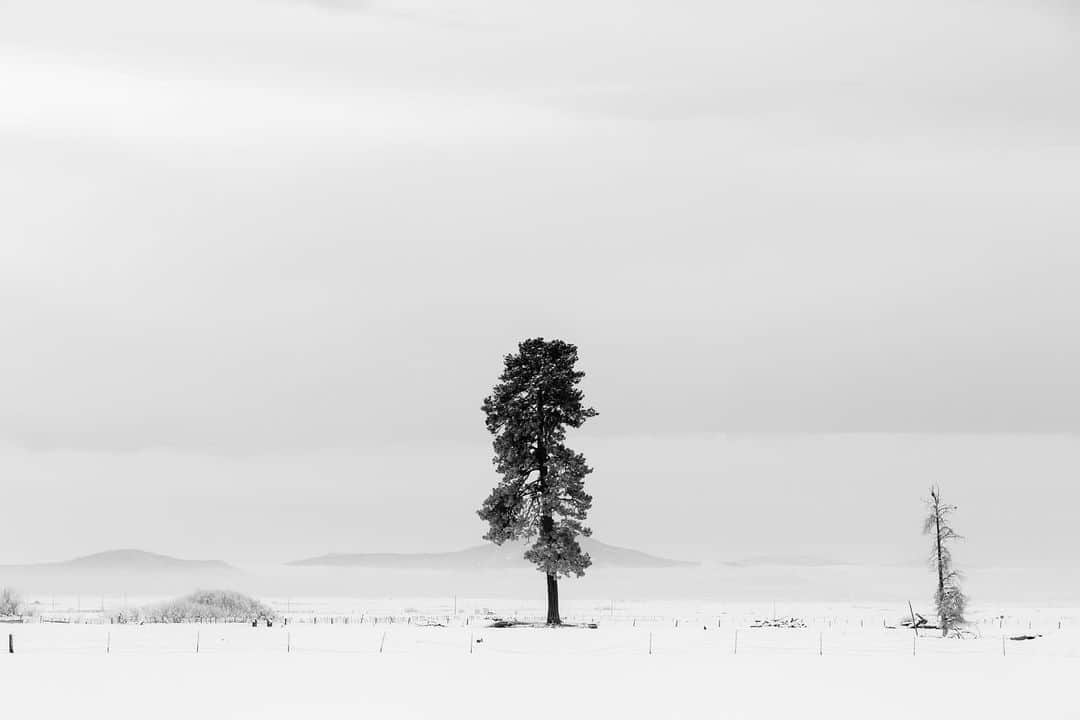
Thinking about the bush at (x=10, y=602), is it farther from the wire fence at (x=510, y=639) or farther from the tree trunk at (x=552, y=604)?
the tree trunk at (x=552, y=604)

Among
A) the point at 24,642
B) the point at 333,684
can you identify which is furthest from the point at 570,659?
the point at 24,642

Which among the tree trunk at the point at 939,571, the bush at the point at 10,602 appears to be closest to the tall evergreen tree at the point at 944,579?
the tree trunk at the point at 939,571

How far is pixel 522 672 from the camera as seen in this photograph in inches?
1994

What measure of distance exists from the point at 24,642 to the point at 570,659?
2454 centimetres

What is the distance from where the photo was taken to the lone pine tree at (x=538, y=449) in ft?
252

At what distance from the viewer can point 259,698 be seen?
137 feet

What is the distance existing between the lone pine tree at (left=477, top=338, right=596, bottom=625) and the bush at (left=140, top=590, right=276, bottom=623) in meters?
15.4

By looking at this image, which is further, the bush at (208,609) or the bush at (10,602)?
the bush at (10,602)

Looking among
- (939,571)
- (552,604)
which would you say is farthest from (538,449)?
(939,571)

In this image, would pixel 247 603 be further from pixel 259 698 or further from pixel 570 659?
pixel 259 698

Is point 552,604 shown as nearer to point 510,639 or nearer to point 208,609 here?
point 510,639

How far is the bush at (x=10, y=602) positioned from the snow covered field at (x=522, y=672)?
11575mm

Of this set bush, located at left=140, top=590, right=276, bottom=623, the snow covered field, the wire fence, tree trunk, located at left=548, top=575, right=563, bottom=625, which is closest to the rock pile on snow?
the wire fence

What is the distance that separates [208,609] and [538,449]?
21.7m
